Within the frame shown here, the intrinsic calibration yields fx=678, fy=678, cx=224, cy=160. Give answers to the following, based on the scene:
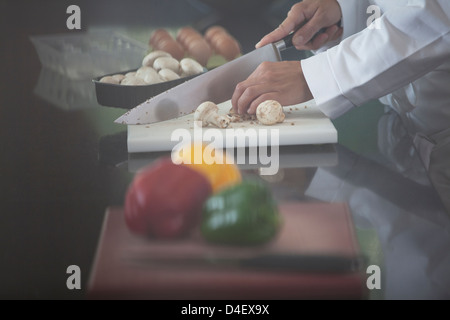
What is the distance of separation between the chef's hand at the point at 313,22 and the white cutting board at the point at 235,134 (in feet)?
0.73

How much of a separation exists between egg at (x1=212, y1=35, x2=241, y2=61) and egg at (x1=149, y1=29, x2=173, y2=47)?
0.07 metres

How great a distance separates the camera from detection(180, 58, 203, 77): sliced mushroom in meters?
0.87

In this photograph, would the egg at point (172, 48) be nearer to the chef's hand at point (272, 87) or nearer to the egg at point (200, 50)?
the egg at point (200, 50)

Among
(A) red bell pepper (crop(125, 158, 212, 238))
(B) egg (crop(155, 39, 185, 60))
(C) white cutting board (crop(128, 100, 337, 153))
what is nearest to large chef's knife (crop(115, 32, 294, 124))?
(C) white cutting board (crop(128, 100, 337, 153))

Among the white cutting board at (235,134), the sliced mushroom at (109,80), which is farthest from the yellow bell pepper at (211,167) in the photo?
the sliced mushroom at (109,80)

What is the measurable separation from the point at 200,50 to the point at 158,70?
0.06 metres

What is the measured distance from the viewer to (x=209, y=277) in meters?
0.40

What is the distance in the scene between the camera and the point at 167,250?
413 mm

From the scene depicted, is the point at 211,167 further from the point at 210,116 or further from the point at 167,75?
the point at 167,75

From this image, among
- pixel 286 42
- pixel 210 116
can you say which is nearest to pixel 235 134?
pixel 210 116

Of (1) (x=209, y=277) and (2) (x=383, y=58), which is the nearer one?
(1) (x=209, y=277)

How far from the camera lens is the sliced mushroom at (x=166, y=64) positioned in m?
0.88

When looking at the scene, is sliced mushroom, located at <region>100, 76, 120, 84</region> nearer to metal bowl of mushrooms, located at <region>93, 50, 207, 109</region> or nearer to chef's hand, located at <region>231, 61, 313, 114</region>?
metal bowl of mushrooms, located at <region>93, 50, 207, 109</region>

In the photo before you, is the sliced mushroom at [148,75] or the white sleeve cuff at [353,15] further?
the white sleeve cuff at [353,15]
